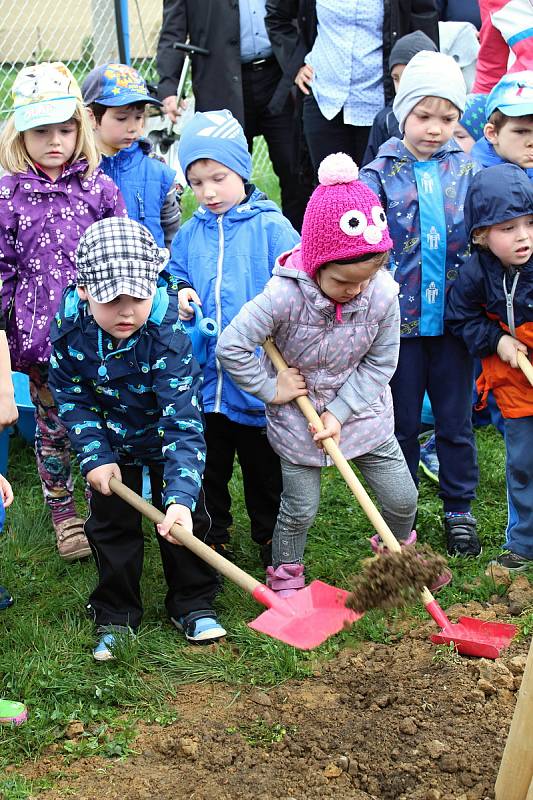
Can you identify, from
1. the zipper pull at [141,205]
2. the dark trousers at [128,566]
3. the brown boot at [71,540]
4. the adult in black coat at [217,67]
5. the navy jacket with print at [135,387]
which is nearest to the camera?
the navy jacket with print at [135,387]

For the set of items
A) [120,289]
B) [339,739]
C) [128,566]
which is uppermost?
[120,289]

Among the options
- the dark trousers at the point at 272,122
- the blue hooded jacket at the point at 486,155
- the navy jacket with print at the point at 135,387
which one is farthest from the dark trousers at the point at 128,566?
the dark trousers at the point at 272,122

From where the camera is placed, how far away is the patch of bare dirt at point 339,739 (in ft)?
9.98

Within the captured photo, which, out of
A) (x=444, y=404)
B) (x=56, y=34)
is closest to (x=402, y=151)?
(x=444, y=404)

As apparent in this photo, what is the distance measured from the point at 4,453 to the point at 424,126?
2.41m

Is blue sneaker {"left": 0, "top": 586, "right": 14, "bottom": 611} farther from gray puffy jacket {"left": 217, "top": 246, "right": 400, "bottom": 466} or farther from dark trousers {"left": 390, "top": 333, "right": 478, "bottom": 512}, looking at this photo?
dark trousers {"left": 390, "top": 333, "right": 478, "bottom": 512}

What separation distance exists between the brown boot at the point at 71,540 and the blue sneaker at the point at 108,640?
73 centimetres

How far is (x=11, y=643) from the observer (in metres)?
3.91

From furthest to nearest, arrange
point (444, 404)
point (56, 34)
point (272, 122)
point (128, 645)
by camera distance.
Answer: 1. point (56, 34)
2. point (272, 122)
3. point (444, 404)
4. point (128, 645)

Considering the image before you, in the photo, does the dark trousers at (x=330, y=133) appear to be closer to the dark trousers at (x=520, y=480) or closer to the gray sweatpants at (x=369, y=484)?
the dark trousers at (x=520, y=480)

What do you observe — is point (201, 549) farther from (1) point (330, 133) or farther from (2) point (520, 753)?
(1) point (330, 133)

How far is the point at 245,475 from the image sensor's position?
4398 mm

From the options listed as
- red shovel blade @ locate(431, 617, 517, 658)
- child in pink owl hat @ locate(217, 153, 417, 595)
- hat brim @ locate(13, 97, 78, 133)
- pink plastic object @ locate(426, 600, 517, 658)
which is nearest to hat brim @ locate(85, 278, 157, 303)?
child in pink owl hat @ locate(217, 153, 417, 595)

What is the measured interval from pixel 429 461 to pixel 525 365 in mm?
1478
